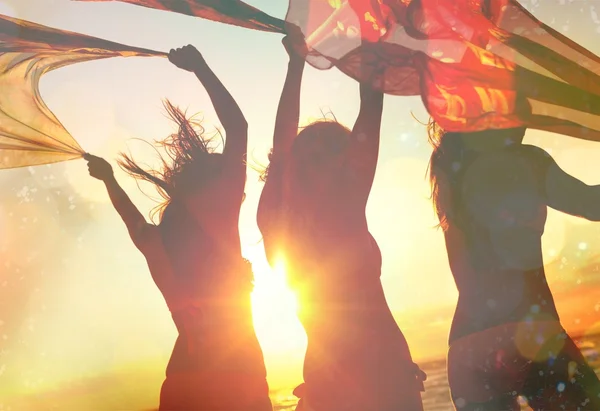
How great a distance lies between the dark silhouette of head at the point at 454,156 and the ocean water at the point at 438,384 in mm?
500

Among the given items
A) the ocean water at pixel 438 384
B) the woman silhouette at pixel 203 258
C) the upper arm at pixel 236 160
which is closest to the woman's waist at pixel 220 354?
the woman silhouette at pixel 203 258

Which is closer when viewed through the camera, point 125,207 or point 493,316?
point 493,316

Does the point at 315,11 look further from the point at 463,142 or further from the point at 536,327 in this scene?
the point at 536,327

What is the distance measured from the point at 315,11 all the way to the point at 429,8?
43 cm

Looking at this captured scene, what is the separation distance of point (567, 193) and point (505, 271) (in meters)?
0.36

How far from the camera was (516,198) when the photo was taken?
74.2 inches

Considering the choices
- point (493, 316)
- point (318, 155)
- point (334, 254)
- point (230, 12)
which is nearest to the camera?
point (493, 316)

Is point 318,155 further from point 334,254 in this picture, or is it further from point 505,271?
point 505,271

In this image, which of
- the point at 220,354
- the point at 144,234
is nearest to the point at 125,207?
the point at 144,234

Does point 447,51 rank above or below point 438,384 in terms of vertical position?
above

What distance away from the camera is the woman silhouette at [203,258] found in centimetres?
198

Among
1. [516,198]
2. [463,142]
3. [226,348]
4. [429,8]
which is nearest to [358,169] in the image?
[463,142]

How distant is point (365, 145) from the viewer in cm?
197

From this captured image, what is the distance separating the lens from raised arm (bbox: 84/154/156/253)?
2176 millimetres
